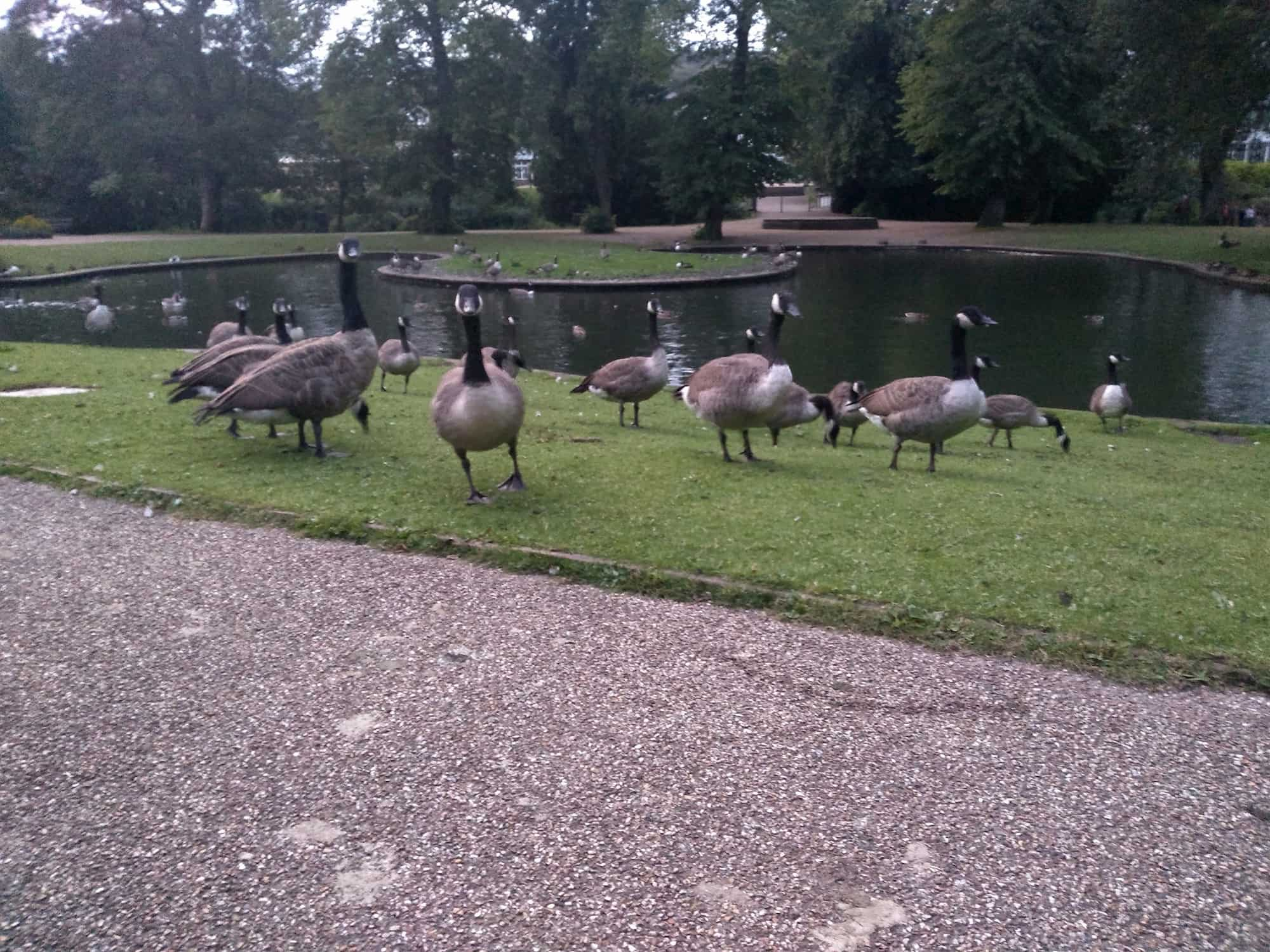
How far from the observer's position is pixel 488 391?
8.57 meters

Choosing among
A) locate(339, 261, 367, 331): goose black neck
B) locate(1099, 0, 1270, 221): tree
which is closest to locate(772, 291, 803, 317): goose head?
locate(339, 261, 367, 331): goose black neck

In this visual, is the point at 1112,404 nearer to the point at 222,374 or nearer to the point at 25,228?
the point at 222,374

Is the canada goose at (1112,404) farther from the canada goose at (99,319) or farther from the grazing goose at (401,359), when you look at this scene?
the canada goose at (99,319)

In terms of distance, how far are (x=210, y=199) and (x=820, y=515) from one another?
215 ft

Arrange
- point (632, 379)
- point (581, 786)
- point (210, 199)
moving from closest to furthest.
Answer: point (581, 786), point (632, 379), point (210, 199)

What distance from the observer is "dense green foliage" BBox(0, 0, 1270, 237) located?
52938mm

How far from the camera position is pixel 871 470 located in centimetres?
1150

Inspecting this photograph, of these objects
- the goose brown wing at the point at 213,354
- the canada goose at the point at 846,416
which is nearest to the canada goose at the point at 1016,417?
the canada goose at the point at 846,416

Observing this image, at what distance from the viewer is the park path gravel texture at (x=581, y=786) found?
13.2ft

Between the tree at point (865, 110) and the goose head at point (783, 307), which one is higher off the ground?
the tree at point (865, 110)

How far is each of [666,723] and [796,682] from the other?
3.00 feet

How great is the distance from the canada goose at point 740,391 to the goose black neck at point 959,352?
2.16 m

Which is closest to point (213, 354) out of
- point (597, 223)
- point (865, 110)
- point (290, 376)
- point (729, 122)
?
point (290, 376)

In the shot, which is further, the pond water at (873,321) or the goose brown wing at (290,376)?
the pond water at (873,321)
